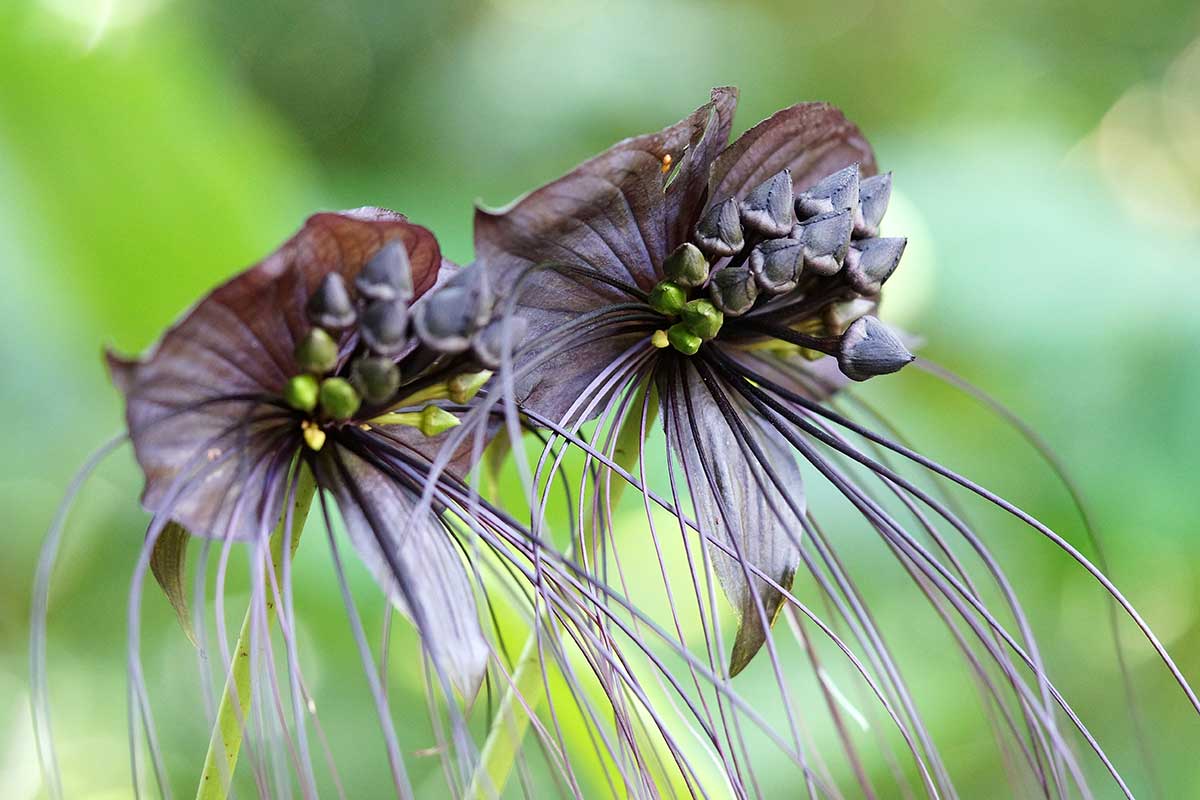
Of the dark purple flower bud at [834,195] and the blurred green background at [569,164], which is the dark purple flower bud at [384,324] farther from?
the blurred green background at [569,164]

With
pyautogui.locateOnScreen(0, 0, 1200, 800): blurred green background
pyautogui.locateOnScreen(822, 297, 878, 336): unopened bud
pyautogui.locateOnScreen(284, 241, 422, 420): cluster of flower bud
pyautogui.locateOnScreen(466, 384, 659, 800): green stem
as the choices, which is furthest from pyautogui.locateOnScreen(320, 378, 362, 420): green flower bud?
pyautogui.locateOnScreen(0, 0, 1200, 800): blurred green background

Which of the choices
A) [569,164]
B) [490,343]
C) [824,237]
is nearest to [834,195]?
[824,237]

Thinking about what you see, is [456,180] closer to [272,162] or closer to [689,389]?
[272,162]

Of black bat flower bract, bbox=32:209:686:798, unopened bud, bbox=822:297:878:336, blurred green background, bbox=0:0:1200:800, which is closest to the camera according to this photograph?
black bat flower bract, bbox=32:209:686:798

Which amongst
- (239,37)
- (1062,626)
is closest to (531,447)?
(1062,626)

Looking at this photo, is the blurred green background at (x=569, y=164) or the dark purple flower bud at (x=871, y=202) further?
the blurred green background at (x=569, y=164)

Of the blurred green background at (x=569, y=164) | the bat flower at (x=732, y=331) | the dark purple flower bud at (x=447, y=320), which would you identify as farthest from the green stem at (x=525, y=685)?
the blurred green background at (x=569, y=164)

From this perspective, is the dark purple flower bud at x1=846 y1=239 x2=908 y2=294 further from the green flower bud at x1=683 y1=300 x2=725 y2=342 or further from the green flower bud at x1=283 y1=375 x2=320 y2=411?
the green flower bud at x1=283 y1=375 x2=320 y2=411
